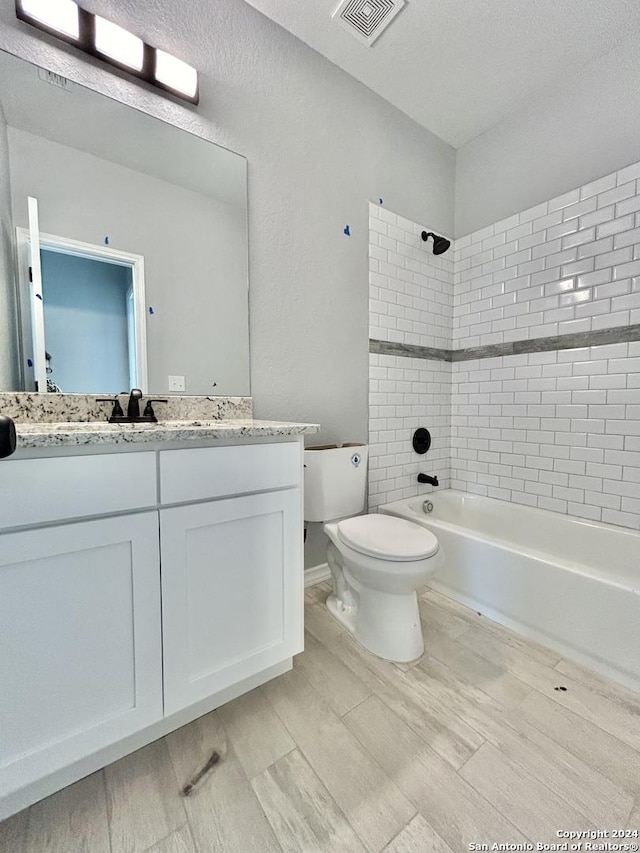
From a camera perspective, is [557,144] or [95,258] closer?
[95,258]

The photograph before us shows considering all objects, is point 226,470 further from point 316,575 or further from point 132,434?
point 316,575

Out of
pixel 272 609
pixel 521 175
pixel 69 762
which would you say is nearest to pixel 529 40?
pixel 521 175

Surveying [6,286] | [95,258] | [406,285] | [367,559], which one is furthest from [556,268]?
[6,286]

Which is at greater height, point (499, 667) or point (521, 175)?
point (521, 175)

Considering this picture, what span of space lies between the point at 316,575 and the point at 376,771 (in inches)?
38.5

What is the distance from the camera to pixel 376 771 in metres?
0.90

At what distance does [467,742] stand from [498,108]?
3.02 metres

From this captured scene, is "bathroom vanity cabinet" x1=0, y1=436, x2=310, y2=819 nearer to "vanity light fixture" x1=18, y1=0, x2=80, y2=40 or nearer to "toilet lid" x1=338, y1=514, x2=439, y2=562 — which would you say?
"toilet lid" x1=338, y1=514, x2=439, y2=562

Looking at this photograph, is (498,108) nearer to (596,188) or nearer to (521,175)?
(521,175)

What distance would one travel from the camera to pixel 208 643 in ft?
3.22

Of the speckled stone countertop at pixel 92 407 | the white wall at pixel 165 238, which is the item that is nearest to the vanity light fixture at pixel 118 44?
the white wall at pixel 165 238

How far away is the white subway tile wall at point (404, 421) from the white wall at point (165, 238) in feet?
2.94

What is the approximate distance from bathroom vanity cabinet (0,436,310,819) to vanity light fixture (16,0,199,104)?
1.43m

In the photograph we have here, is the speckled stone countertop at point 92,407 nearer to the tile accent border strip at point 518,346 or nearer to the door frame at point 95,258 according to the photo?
the door frame at point 95,258
